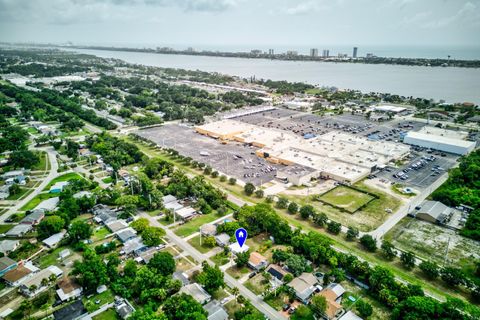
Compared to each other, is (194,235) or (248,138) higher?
(248,138)

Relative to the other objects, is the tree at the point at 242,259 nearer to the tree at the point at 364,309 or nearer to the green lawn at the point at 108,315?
the tree at the point at 364,309

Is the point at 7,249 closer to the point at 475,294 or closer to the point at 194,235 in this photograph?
the point at 194,235

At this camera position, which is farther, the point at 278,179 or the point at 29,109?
the point at 29,109

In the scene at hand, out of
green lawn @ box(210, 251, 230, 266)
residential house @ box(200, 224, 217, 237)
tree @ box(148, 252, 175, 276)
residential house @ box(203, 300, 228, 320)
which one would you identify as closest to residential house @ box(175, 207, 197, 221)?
residential house @ box(200, 224, 217, 237)

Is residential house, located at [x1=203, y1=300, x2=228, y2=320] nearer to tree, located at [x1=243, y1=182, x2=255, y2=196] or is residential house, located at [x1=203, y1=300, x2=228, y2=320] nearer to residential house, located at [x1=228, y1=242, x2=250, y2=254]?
residential house, located at [x1=228, y1=242, x2=250, y2=254]

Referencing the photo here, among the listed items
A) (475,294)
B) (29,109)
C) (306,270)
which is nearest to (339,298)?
(306,270)

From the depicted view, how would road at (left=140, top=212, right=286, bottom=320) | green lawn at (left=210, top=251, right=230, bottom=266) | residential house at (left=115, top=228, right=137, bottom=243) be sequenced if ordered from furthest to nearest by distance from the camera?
residential house at (left=115, top=228, right=137, bottom=243) < green lawn at (left=210, top=251, right=230, bottom=266) < road at (left=140, top=212, right=286, bottom=320)
